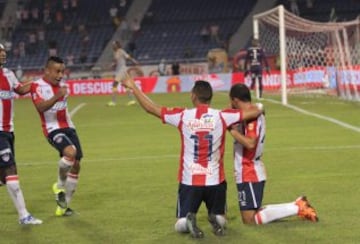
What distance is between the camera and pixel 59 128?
8320mm

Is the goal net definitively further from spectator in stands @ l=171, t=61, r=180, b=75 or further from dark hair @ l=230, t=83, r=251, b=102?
dark hair @ l=230, t=83, r=251, b=102

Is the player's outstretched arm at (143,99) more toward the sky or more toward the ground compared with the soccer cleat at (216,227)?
more toward the sky

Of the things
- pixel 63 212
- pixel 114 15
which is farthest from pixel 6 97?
pixel 114 15

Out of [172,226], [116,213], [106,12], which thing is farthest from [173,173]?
[106,12]

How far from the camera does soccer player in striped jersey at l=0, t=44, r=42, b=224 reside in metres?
7.66

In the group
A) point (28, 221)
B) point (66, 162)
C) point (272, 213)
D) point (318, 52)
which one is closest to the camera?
point (272, 213)

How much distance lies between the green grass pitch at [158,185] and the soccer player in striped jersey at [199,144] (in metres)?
0.20

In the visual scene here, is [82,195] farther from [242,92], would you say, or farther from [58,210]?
[242,92]

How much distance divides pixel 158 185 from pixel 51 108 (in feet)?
7.12

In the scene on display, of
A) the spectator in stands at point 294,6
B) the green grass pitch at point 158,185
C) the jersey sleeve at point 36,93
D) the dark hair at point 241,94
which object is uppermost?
the spectator in stands at point 294,6

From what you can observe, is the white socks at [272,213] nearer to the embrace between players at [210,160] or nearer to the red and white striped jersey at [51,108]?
the embrace between players at [210,160]

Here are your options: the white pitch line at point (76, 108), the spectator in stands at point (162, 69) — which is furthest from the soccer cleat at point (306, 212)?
the spectator in stands at point (162, 69)

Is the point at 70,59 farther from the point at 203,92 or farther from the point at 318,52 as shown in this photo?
the point at 203,92

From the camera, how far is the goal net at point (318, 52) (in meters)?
26.2
